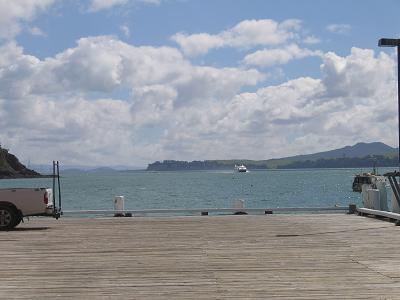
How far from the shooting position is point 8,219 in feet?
69.9

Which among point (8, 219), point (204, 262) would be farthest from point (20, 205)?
point (204, 262)

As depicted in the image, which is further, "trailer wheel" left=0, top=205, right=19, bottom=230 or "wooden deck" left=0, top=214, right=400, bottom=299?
"trailer wheel" left=0, top=205, right=19, bottom=230

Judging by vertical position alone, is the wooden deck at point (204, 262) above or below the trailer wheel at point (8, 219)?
below

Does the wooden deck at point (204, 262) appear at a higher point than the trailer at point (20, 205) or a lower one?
lower

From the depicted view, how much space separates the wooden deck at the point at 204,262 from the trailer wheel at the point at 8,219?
→ 1.57ft

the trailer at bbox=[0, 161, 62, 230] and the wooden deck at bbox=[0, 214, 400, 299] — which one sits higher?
the trailer at bbox=[0, 161, 62, 230]

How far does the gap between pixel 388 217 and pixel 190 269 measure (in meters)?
12.6

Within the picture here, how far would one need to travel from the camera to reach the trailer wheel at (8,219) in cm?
2127

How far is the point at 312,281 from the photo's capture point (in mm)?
10742

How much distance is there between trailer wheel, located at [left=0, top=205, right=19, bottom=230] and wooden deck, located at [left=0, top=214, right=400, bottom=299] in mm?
479

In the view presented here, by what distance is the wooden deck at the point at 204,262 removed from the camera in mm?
10109

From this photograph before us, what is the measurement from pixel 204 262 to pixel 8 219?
1038cm

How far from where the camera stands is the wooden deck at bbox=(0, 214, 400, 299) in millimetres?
10109

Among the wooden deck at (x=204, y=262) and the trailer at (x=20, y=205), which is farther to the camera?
the trailer at (x=20, y=205)
